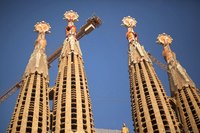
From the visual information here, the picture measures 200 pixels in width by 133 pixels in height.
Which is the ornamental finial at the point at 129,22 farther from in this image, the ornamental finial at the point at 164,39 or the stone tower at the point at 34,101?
the stone tower at the point at 34,101

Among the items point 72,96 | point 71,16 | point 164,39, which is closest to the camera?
point 72,96

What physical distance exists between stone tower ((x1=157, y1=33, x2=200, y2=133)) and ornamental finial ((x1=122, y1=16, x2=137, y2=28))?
315 inches

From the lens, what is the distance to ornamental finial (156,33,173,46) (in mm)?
74537

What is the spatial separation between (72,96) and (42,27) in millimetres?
21752

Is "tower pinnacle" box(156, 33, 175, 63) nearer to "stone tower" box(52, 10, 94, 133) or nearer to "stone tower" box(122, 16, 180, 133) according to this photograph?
"stone tower" box(122, 16, 180, 133)

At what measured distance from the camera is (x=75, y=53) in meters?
63.4

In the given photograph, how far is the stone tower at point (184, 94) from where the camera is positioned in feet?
186

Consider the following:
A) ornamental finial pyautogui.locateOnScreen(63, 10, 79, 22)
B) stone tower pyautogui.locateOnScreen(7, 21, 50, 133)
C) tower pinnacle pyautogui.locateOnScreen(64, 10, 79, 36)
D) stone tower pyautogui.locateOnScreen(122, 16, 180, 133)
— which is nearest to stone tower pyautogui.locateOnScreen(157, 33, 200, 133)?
stone tower pyautogui.locateOnScreen(122, 16, 180, 133)

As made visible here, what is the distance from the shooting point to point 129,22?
7638cm

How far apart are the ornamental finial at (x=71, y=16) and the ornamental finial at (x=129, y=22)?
786cm

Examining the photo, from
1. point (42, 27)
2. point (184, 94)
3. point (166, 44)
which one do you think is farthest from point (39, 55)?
point (166, 44)

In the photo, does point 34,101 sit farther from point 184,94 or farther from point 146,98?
point 184,94

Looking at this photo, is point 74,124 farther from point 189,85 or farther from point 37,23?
point 37,23

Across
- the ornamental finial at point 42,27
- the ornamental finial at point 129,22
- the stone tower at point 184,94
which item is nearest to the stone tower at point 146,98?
the stone tower at point 184,94
